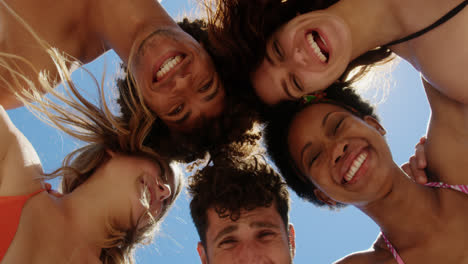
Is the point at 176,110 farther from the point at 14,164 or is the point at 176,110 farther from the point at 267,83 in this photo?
the point at 14,164

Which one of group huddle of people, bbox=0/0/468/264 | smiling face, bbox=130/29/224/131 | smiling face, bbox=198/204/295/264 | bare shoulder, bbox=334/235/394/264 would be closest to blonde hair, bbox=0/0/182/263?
group huddle of people, bbox=0/0/468/264

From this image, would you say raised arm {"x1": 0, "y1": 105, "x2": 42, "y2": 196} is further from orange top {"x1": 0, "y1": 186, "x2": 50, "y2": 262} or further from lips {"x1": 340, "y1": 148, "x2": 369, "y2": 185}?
lips {"x1": 340, "y1": 148, "x2": 369, "y2": 185}

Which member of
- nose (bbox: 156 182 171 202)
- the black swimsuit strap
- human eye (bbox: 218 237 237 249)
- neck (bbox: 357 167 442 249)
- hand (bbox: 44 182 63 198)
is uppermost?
hand (bbox: 44 182 63 198)

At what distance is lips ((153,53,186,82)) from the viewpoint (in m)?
3.05

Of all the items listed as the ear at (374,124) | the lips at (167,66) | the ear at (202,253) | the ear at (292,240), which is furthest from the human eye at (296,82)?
the ear at (202,253)

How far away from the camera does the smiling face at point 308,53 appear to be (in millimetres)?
2883

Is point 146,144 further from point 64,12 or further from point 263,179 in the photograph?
point 64,12

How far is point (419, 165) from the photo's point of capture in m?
3.27

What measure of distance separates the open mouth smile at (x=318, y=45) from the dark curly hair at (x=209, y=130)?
2.61 ft

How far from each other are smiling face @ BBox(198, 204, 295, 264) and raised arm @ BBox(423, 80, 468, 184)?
1371 millimetres

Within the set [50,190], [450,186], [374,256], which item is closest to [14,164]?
[50,190]

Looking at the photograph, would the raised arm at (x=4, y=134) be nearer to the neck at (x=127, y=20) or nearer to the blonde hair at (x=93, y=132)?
the blonde hair at (x=93, y=132)

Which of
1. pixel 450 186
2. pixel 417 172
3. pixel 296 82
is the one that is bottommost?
pixel 450 186

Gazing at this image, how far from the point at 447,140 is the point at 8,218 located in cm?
338
